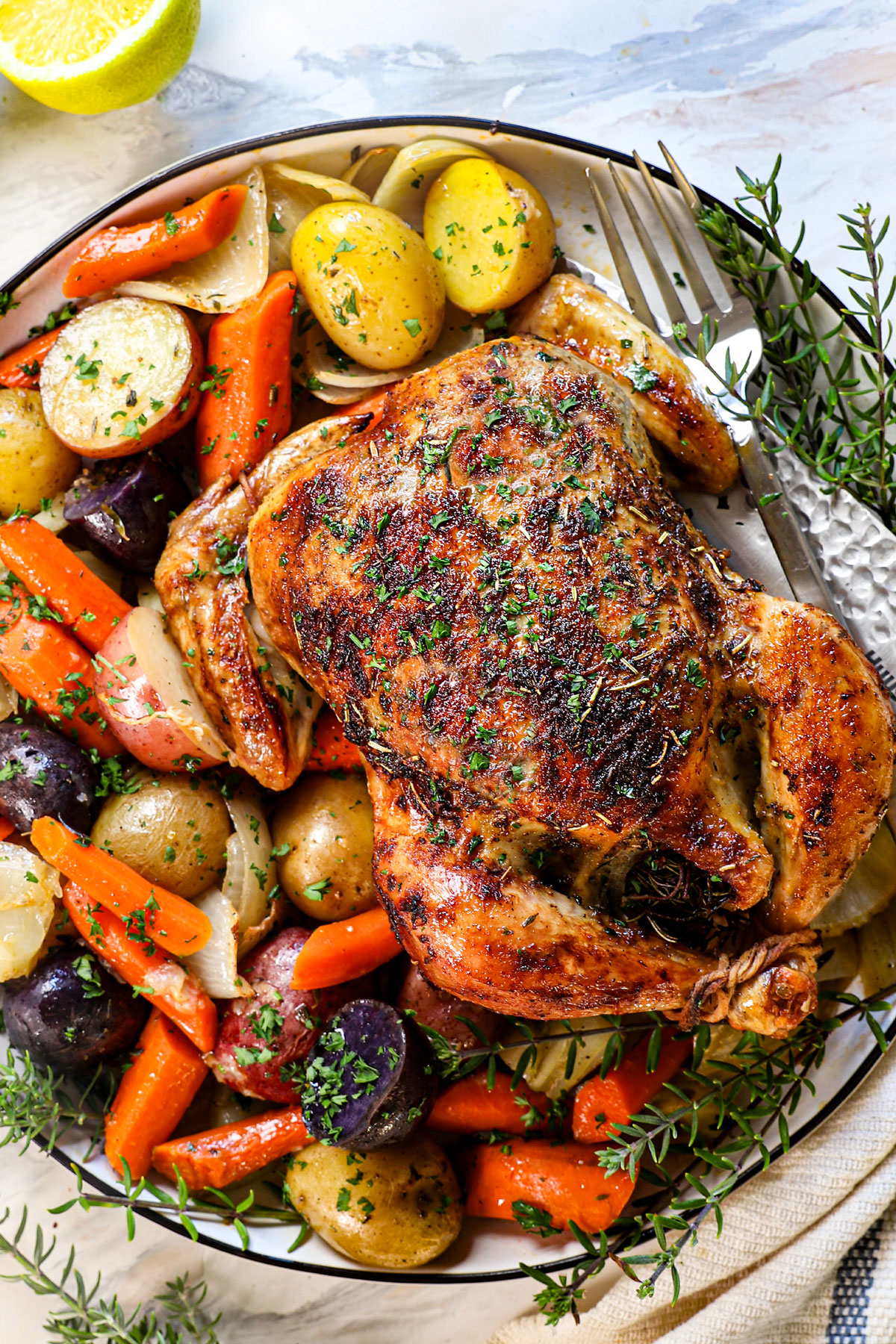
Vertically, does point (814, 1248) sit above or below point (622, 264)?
below

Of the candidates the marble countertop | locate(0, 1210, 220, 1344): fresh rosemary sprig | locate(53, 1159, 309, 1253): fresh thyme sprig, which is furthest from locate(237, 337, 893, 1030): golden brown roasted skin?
locate(0, 1210, 220, 1344): fresh rosemary sprig

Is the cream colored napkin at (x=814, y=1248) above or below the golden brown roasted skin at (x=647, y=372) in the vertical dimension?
below

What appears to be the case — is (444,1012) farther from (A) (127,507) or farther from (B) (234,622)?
(A) (127,507)

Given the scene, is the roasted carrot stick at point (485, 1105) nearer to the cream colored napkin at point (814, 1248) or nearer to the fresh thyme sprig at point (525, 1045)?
the fresh thyme sprig at point (525, 1045)

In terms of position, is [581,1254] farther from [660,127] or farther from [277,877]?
[660,127]

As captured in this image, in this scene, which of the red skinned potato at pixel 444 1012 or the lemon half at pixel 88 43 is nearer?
the lemon half at pixel 88 43

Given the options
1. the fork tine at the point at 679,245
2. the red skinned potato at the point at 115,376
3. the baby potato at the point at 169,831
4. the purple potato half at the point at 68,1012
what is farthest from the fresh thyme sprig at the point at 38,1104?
the fork tine at the point at 679,245

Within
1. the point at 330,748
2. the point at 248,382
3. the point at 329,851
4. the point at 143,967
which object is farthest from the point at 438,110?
the point at 143,967
